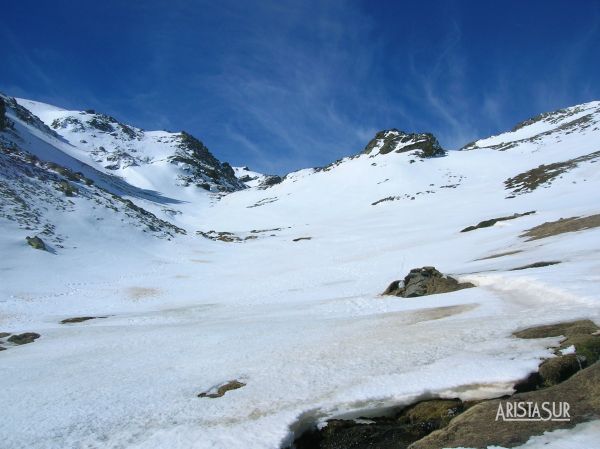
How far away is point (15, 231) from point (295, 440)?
4039cm

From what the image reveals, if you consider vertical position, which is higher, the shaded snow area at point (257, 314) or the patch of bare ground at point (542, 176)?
the patch of bare ground at point (542, 176)

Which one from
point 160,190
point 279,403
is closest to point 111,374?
point 279,403

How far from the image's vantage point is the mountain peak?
373ft

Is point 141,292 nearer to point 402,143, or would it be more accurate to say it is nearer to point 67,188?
point 67,188

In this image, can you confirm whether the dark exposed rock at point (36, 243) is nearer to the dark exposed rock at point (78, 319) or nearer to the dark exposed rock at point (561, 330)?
the dark exposed rock at point (78, 319)

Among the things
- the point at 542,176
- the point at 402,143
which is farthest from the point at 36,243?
the point at 402,143

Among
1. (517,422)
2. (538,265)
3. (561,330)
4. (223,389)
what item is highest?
(538,265)

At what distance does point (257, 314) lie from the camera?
22047 mm

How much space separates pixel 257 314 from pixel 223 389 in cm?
1136

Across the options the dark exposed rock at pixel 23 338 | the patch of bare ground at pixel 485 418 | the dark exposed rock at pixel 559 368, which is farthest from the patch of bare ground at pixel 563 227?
the dark exposed rock at pixel 23 338

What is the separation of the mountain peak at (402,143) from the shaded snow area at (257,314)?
50026 millimetres

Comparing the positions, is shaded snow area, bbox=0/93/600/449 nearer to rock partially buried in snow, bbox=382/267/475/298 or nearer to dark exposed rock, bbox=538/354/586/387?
dark exposed rock, bbox=538/354/586/387

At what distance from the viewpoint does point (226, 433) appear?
8.37 meters

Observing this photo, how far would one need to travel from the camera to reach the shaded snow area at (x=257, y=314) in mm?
9148
